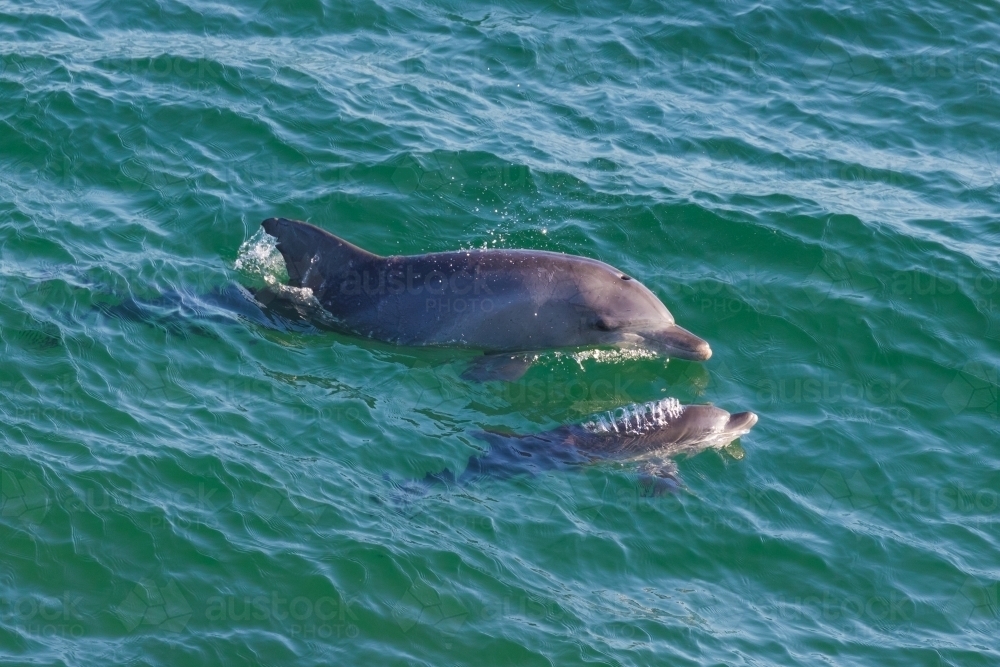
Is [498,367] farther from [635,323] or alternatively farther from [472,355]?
[635,323]

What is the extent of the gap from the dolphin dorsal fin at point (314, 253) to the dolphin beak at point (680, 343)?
3.87 m

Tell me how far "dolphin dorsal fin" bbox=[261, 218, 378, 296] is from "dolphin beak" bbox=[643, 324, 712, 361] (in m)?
3.87

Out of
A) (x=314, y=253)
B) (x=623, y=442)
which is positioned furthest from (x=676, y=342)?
(x=314, y=253)

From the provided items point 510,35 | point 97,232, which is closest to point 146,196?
point 97,232

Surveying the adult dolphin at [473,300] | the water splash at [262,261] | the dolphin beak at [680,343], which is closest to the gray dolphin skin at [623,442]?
the dolphin beak at [680,343]

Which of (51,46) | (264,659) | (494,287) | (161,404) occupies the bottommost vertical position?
(264,659)

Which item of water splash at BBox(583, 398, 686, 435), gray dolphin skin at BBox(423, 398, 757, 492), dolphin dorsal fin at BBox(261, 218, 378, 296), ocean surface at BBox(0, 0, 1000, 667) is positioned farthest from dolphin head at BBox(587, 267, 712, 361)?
dolphin dorsal fin at BBox(261, 218, 378, 296)

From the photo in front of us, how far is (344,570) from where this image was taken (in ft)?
39.0

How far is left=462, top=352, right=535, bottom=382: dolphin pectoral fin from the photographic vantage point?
15086 millimetres

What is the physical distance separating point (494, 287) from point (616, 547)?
4.13 metres

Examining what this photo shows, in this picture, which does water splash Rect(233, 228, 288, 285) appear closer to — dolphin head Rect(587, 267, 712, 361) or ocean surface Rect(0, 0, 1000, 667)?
ocean surface Rect(0, 0, 1000, 667)

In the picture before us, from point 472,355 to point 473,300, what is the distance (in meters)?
0.71

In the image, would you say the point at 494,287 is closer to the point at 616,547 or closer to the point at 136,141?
the point at 616,547

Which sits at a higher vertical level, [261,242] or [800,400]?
[261,242]
